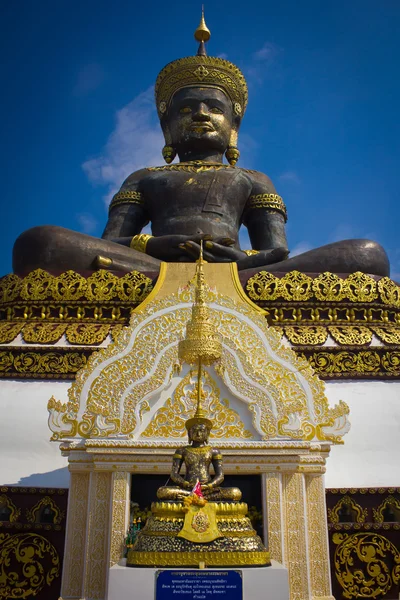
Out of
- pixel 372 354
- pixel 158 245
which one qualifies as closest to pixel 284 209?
pixel 158 245

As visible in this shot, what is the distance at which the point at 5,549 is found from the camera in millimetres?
4504

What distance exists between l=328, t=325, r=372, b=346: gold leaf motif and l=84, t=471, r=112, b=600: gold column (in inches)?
117

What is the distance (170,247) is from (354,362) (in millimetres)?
2842

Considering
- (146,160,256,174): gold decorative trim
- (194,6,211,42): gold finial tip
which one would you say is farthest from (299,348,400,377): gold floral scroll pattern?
(194,6,211,42): gold finial tip

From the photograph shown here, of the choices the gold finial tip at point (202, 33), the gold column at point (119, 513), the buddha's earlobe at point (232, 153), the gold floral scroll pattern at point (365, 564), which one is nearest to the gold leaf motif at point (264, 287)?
the gold floral scroll pattern at point (365, 564)

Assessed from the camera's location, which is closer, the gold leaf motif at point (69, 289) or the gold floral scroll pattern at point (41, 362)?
the gold floral scroll pattern at point (41, 362)

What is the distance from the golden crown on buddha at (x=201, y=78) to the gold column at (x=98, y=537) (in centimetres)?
759

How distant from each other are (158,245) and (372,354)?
3.09m

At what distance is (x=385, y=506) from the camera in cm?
479

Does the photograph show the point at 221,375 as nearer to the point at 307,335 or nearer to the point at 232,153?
the point at 307,335

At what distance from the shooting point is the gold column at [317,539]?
3998mm

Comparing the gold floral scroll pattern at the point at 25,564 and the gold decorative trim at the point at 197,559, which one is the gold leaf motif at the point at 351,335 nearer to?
the gold decorative trim at the point at 197,559

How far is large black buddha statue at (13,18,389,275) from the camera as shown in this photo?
6.89 m

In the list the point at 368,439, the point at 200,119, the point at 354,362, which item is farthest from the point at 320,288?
the point at 200,119
